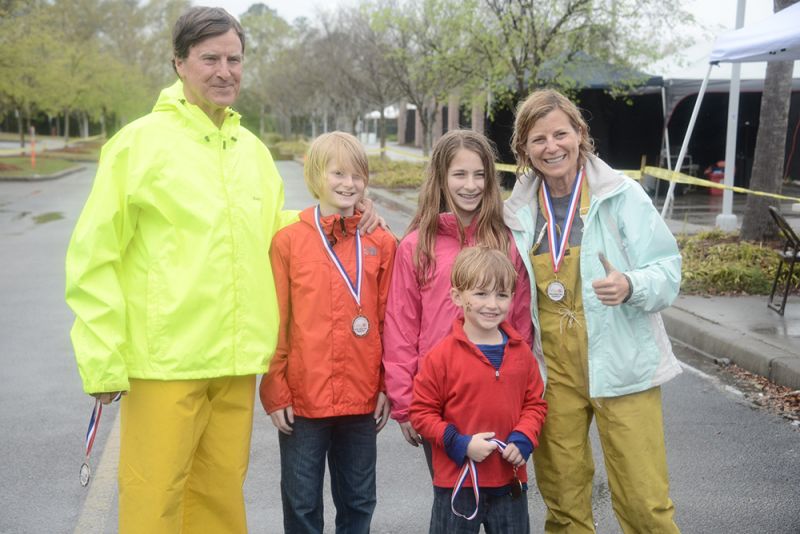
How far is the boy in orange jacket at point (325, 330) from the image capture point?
3.12 metres

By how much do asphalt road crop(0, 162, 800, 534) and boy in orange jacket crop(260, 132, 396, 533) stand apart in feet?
3.08

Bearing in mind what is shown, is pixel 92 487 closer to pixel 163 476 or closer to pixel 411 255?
pixel 163 476

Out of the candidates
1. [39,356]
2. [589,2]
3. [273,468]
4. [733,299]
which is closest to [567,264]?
[273,468]

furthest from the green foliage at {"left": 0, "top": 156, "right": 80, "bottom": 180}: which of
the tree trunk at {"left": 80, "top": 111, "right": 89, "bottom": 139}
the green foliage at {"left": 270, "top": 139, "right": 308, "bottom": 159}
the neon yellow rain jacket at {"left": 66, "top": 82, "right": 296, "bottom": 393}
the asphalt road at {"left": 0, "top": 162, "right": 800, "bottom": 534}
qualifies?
the neon yellow rain jacket at {"left": 66, "top": 82, "right": 296, "bottom": 393}

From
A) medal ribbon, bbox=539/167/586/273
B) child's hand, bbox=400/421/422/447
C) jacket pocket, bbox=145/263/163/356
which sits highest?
medal ribbon, bbox=539/167/586/273

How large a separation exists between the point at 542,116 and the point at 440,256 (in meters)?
0.64

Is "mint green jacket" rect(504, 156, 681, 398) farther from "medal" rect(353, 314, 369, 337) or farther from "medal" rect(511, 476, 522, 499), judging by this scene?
"medal" rect(353, 314, 369, 337)

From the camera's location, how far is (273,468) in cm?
473

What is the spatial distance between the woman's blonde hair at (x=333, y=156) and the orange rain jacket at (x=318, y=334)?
161 mm

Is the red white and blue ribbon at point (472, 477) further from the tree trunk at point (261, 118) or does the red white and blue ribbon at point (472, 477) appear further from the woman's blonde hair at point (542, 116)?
the tree trunk at point (261, 118)

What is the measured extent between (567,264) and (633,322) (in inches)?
12.3

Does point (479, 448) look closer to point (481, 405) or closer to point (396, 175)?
point (481, 405)

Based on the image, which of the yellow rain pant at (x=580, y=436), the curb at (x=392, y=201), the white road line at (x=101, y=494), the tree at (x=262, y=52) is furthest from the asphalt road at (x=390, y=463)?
the tree at (x=262, y=52)

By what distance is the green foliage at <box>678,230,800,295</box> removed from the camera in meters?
8.93
